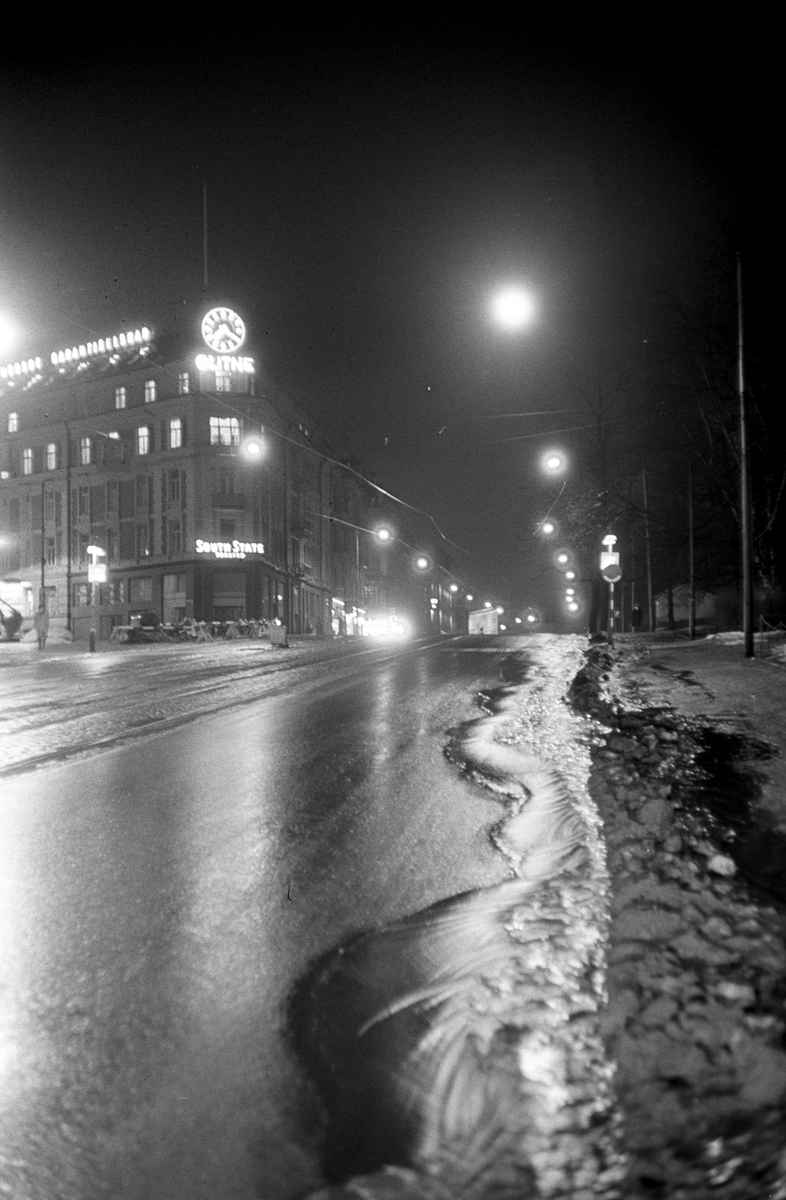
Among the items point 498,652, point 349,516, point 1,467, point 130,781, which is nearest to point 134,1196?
point 130,781

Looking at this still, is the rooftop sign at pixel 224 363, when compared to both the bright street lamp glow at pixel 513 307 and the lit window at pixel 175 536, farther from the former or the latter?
the bright street lamp glow at pixel 513 307

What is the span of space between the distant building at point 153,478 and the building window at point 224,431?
0.09 metres

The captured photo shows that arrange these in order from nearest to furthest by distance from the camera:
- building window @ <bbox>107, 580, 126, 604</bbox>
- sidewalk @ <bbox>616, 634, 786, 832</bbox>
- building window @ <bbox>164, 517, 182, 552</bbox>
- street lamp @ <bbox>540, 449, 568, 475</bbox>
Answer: sidewalk @ <bbox>616, 634, 786, 832</bbox> < street lamp @ <bbox>540, 449, 568, 475</bbox> < building window @ <bbox>164, 517, 182, 552</bbox> < building window @ <bbox>107, 580, 126, 604</bbox>

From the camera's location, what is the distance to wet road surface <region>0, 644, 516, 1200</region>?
2.44 meters

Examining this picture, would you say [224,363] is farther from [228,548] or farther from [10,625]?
[10,625]

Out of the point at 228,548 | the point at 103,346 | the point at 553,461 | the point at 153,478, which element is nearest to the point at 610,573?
the point at 553,461

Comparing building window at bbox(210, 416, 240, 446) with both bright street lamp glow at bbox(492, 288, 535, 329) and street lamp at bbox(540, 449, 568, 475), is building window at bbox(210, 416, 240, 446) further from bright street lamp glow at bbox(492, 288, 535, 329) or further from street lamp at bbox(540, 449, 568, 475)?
bright street lamp glow at bbox(492, 288, 535, 329)

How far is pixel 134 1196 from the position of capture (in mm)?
2232

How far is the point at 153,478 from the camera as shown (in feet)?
228

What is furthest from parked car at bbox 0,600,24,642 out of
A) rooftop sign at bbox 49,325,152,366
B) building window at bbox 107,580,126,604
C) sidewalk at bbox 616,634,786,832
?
sidewalk at bbox 616,634,786,832

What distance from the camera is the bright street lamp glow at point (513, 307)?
18.6 metres

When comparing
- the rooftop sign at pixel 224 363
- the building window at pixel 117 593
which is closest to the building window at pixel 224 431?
the rooftop sign at pixel 224 363

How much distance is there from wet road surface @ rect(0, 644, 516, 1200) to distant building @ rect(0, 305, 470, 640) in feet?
175

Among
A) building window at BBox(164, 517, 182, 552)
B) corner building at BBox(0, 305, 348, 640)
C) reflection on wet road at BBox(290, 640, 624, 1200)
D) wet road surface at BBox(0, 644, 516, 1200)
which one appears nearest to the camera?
reflection on wet road at BBox(290, 640, 624, 1200)
